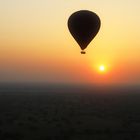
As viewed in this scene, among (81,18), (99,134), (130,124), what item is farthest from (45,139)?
(130,124)

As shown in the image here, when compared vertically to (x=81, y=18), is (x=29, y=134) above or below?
below

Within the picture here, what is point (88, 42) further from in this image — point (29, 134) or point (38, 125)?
point (38, 125)

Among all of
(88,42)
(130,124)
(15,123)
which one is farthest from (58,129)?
Answer: (88,42)

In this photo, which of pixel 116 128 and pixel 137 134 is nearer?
pixel 137 134

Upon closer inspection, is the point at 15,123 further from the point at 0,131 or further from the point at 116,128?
the point at 116,128

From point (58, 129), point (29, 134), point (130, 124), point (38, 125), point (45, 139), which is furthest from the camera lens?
point (130, 124)

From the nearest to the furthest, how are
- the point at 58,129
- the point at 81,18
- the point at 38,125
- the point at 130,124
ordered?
1. the point at 81,18
2. the point at 58,129
3. the point at 38,125
4. the point at 130,124
